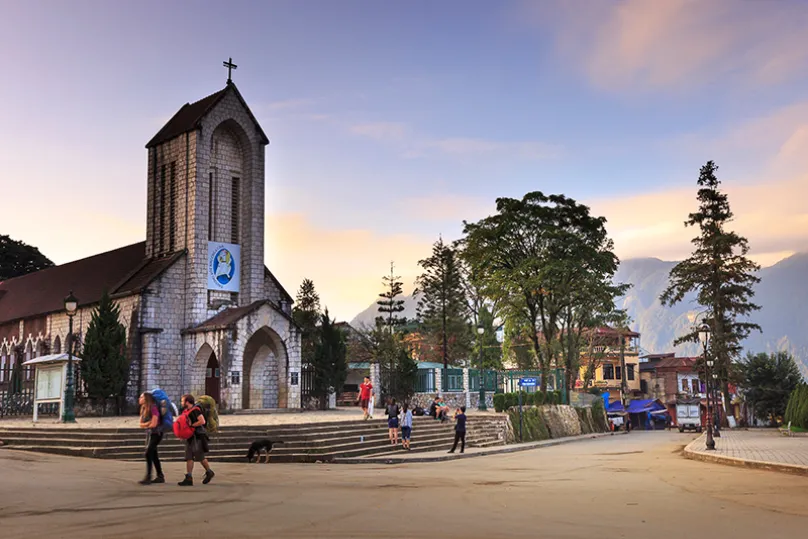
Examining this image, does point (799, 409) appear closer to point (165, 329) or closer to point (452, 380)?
point (452, 380)

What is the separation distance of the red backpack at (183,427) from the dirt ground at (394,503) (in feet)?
2.73

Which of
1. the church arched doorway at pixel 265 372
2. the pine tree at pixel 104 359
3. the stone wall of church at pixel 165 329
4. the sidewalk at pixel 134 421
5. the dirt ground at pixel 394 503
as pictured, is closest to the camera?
the dirt ground at pixel 394 503

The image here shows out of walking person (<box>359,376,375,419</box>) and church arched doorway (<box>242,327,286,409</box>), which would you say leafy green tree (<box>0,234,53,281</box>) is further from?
walking person (<box>359,376,375,419</box>)

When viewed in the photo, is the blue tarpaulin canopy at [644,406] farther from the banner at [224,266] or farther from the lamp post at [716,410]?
the banner at [224,266]

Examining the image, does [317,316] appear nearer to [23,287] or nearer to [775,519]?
[23,287]

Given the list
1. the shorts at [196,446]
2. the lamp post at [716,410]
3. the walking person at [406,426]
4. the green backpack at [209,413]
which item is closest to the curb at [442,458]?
the walking person at [406,426]

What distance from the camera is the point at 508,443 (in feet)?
104

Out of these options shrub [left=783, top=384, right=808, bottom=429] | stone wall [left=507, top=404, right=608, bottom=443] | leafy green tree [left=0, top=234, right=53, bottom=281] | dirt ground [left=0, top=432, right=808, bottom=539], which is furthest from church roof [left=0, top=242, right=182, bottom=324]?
shrub [left=783, top=384, right=808, bottom=429]

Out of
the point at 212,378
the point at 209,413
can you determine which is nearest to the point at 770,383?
the point at 212,378

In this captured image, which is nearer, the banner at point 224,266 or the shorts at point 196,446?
the shorts at point 196,446

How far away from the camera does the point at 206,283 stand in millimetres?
36031

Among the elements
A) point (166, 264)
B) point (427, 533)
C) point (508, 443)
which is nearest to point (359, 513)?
point (427, 533)

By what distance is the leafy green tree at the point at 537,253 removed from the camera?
1614 inches

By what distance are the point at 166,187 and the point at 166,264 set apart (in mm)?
4345
